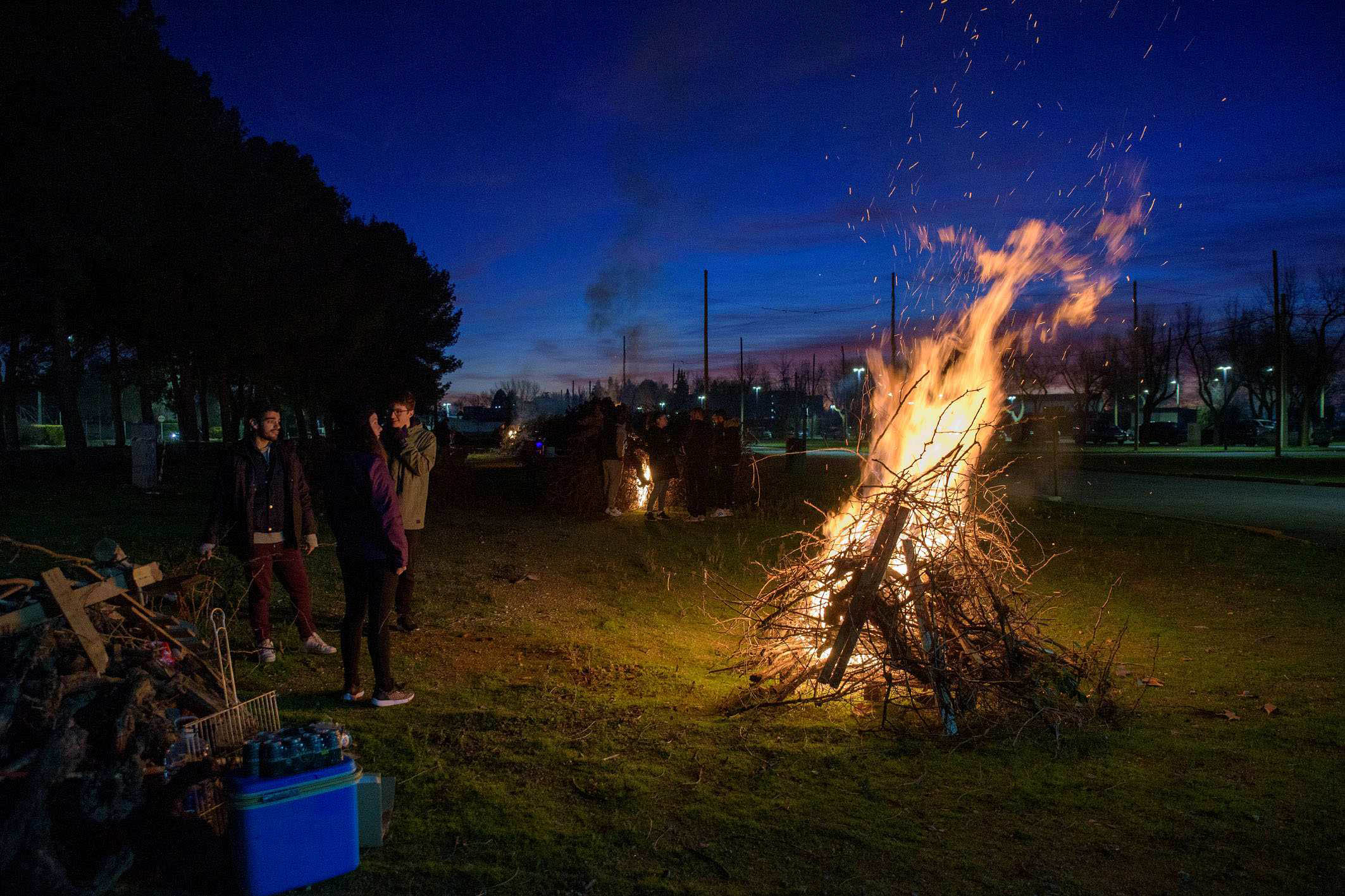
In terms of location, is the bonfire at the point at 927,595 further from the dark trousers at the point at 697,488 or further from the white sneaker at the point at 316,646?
the dark trousers at the point at 697,488

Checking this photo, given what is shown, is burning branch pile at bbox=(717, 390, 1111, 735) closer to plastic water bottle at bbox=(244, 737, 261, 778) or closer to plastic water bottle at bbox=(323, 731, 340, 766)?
plastic water bottle at bbox=(323, 731, 340, 766)

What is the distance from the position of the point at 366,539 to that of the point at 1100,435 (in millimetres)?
62048

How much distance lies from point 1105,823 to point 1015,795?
0.40 metres

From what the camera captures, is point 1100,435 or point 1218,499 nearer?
point 1218,499

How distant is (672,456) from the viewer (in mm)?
13875

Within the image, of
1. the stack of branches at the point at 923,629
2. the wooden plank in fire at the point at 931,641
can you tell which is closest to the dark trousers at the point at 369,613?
the stack of branches at the point at 923,629

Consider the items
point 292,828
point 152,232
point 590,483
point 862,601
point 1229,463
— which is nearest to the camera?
point 292,828

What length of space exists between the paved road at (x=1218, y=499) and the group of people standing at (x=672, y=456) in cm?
742

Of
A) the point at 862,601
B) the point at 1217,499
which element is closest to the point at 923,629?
the point at 862,601

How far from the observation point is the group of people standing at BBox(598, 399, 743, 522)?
1363 cm

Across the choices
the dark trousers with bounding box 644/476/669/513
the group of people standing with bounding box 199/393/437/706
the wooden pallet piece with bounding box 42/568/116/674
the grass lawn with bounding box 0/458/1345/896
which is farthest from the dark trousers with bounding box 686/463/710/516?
the wooden pallet piece with bounding box 42/568/116/674

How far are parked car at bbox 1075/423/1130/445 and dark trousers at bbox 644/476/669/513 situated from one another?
2078 inches

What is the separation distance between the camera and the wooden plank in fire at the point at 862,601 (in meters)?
5.54

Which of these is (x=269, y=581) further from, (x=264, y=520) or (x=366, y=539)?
(x=366, y=539)
